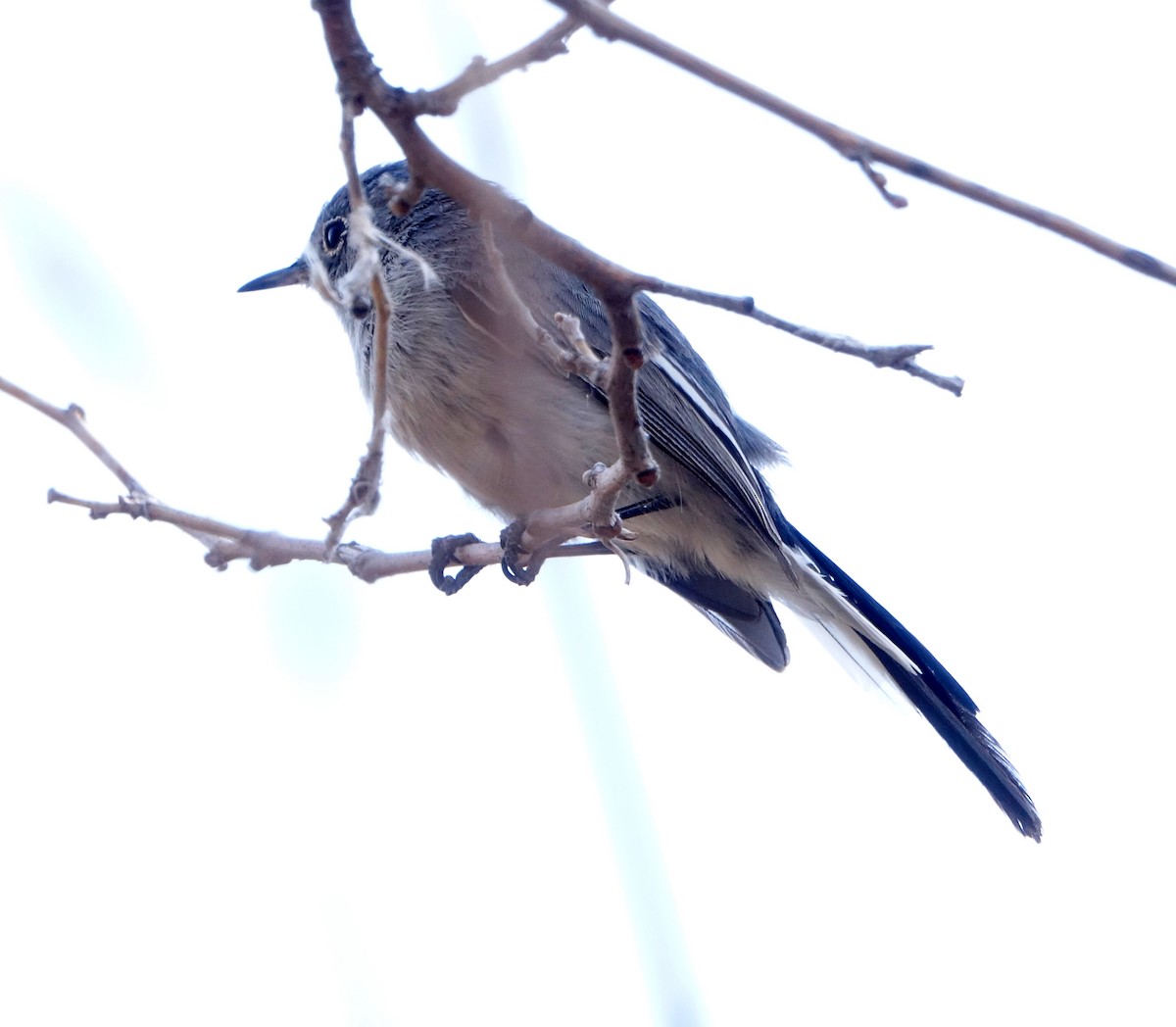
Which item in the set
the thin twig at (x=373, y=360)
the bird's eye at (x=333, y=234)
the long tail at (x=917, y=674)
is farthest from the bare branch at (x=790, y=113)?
the bird's eye at (x=333, y=234)

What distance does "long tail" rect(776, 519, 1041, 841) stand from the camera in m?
3.90

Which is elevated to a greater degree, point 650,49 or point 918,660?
point 918,660

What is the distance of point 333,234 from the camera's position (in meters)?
4.79

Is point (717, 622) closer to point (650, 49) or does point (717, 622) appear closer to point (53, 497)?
point (53, 497)

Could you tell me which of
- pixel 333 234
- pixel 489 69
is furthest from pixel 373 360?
pixel 333 234

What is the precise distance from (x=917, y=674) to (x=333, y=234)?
9.02ft

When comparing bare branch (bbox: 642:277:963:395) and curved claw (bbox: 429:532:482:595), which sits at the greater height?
curved claw (bbox: 429:532:482:595)

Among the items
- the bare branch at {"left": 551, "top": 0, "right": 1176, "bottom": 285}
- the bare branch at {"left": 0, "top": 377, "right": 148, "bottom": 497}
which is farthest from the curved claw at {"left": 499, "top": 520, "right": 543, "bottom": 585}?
the bare branch at {"left": 551, "top": 0, "right": 1176, "bottom": 285}

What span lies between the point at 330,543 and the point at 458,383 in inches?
63.8

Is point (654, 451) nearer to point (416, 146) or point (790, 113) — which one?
point (416, 146)

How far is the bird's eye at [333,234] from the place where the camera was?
186 inches

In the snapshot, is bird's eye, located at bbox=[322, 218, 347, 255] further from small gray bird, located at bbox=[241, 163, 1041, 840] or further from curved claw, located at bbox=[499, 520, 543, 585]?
curved claw, located at bbox=[499, 520, 543, 585]

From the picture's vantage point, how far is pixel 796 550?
13.6 ft

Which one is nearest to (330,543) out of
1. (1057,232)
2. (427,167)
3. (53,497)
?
(427,167)
